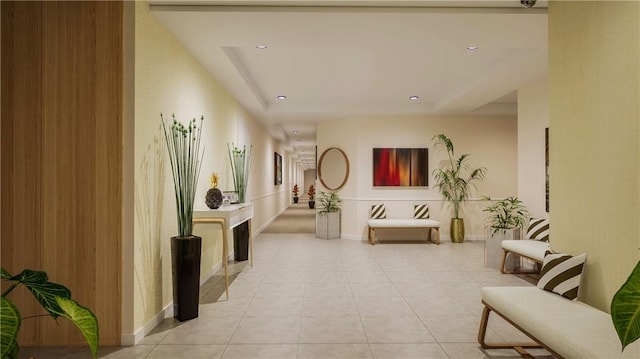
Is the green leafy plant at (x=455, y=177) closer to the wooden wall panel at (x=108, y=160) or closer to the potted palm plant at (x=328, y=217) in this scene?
the potted palm plant at (x=328, y=217)

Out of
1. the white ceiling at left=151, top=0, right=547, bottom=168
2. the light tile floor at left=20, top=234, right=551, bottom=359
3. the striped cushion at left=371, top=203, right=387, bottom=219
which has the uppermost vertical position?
the white ceiling at left=151, top=0, right=547, bottom=168

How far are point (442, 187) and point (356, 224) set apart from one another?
205 centimetres

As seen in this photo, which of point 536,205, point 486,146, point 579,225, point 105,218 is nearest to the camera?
point 579,225

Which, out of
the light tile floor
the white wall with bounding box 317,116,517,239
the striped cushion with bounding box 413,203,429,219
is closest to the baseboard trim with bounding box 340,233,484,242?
the white wall with bounding box 317,116,517,239

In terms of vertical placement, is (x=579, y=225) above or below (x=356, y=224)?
above

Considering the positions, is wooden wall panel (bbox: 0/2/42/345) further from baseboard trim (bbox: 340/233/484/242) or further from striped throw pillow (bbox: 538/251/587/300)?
baseboard trim (bbox: 340/233/484/242)

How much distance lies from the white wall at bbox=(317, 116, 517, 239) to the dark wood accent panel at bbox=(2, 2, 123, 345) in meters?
6.12

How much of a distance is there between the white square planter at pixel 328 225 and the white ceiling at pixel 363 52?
2.25m

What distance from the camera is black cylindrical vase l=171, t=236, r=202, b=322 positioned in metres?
3.60

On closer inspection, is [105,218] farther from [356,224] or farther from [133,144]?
[356,224]

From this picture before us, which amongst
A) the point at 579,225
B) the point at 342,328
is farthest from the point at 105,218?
the point at 579,225

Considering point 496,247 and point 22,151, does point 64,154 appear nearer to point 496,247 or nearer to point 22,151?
point 22,151

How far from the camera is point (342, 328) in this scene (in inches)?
136

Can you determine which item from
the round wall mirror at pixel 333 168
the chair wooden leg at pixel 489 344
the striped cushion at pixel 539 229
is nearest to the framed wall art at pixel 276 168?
the round wall mirror at pixel 333 168
